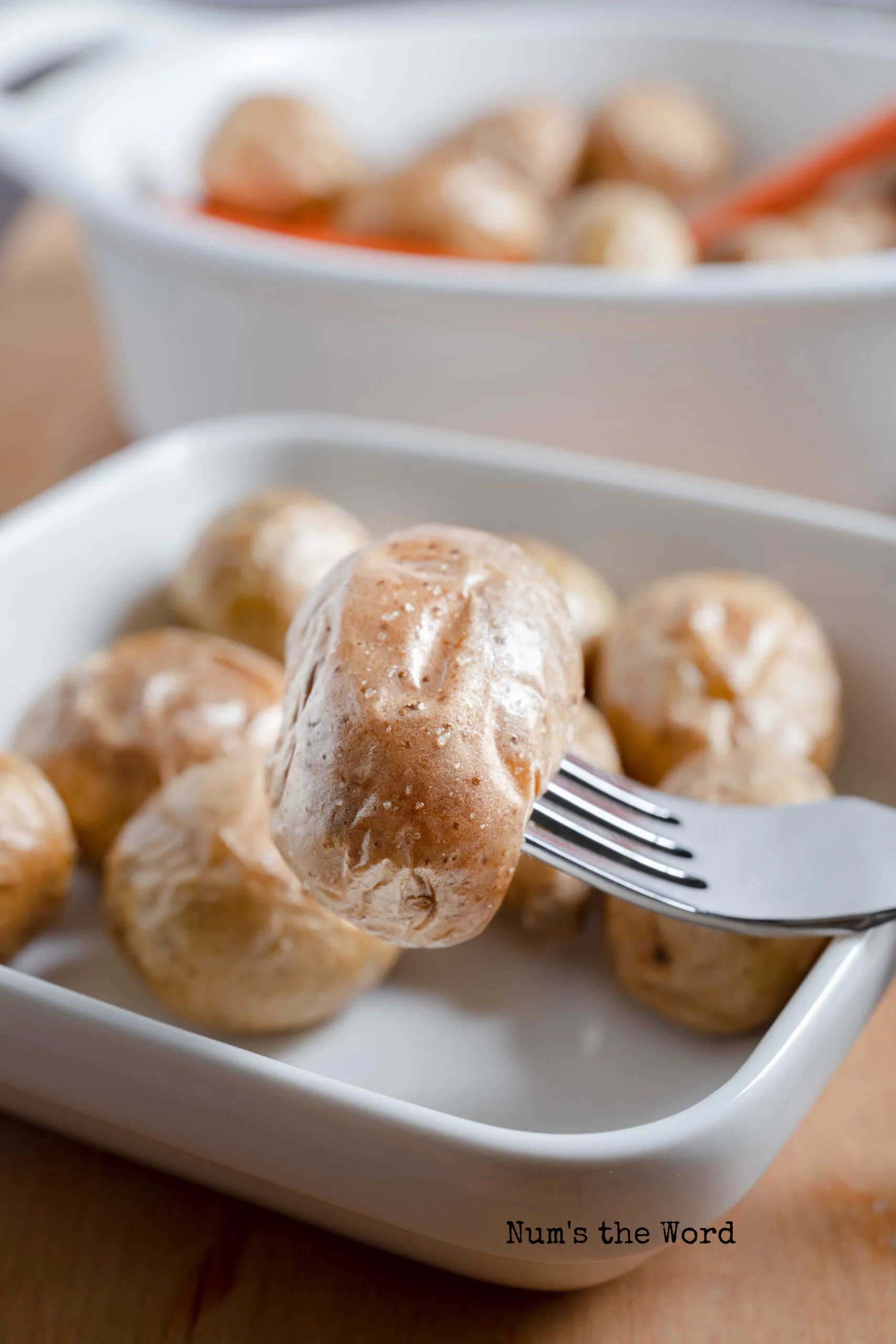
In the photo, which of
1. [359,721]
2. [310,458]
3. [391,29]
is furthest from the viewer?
[391,29]

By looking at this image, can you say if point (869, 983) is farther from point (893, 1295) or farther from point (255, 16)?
point (255, 16)

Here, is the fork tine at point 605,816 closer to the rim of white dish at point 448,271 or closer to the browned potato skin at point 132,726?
the browned potato skin at point 132,726

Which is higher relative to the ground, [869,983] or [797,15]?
[797,15]

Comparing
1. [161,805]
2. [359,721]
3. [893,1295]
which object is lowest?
[893,1295]

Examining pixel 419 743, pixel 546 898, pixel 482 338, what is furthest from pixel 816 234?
pixel 419 743

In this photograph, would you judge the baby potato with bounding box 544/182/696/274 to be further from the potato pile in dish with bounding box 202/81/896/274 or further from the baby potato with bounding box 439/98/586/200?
the baby potato with bounding box 439/98/586/200

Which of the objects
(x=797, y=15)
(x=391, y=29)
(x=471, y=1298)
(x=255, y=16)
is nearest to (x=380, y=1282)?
(x=471, y=1298)

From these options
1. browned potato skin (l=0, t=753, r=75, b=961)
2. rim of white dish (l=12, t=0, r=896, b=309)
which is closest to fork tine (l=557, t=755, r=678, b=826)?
browned potato skin (l=0, t=753, r=75, b=961)
